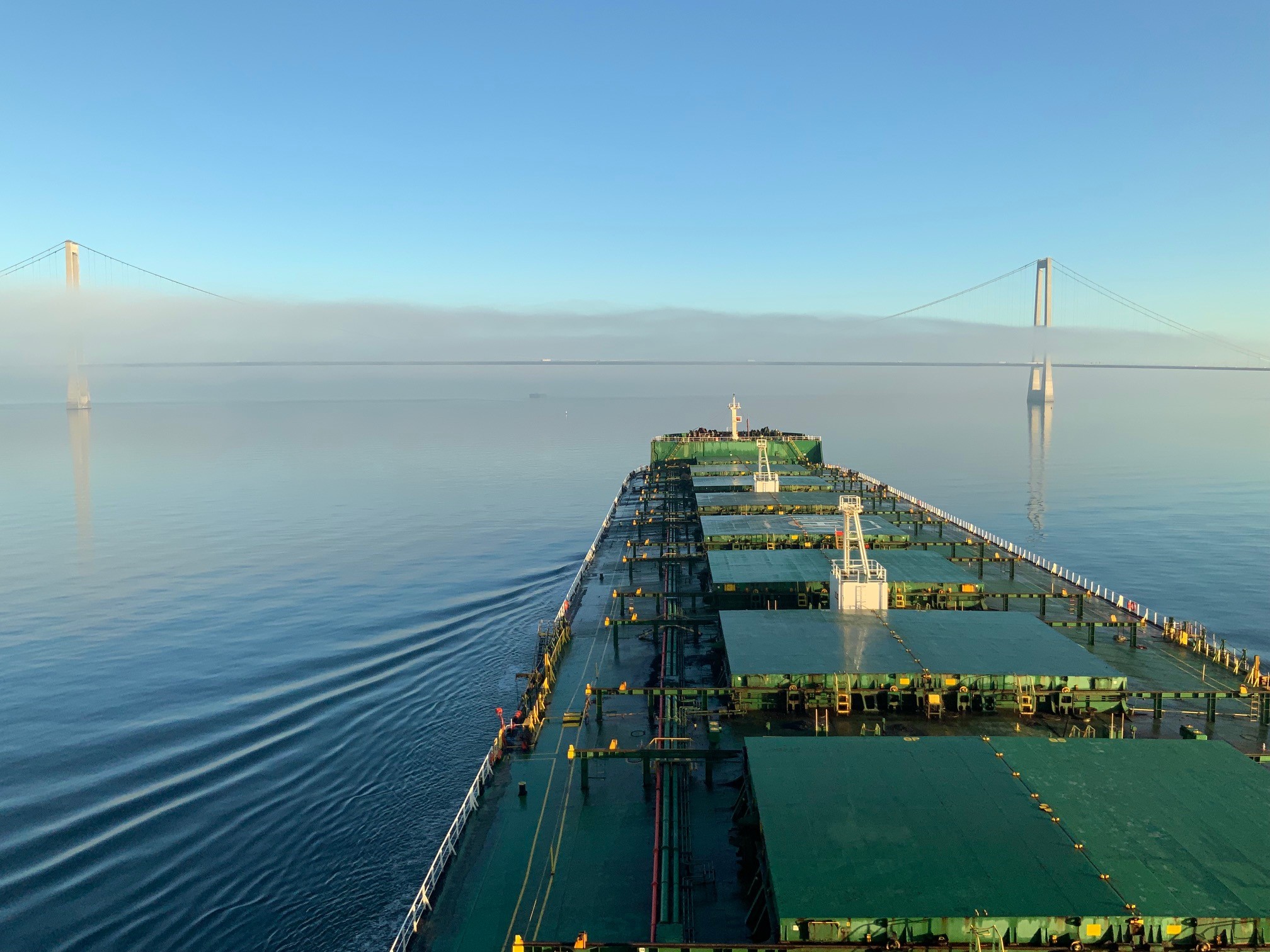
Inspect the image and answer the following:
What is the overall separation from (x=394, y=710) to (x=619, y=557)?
29927mm

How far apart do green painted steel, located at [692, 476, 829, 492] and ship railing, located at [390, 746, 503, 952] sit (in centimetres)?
5748

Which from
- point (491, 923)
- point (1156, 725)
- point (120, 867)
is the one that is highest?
point (1156, 725)

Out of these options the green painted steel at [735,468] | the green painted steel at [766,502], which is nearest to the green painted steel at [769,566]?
the green painted steel at [766,502]

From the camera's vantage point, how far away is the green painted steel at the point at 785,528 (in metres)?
59.2

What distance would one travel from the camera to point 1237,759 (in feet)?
82.9

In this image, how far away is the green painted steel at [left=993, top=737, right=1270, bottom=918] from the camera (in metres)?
19.0

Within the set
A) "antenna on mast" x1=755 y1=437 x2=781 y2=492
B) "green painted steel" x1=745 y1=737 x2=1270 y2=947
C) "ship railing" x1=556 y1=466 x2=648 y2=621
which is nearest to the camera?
"green painted steel" x1=745 y1=737 x2=1270 y2=947

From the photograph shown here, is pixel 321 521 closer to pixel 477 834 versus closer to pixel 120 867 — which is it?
pixel 120 867

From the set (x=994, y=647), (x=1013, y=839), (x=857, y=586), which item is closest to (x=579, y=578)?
(x=857, y=586)

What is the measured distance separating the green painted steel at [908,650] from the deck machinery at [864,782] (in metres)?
0.16

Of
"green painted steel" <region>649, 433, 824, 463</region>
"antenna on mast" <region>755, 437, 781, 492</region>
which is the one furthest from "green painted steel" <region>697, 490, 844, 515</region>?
"green painted steel" <region>649, 433, 824, 463</region>

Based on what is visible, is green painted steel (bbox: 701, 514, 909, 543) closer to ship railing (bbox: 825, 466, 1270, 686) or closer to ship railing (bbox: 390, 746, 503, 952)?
ship railing (bbox: 825, 466, 1270, 686)

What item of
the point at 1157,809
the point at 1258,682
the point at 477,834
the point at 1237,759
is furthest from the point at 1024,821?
the point at 1258,682

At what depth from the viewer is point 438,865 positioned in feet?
87.5
